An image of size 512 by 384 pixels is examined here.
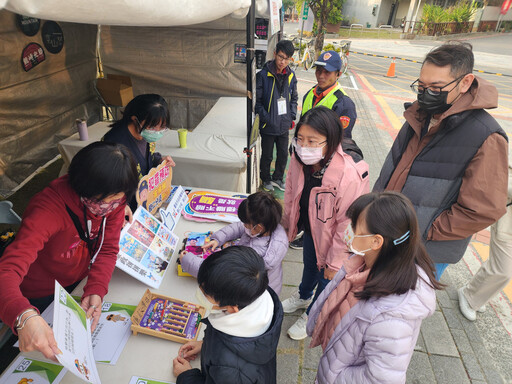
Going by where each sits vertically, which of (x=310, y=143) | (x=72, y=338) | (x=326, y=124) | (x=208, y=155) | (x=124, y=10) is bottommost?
(x=208, y=155)

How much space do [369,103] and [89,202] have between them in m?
9.07

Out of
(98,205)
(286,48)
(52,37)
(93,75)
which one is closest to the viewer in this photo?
(98,205)

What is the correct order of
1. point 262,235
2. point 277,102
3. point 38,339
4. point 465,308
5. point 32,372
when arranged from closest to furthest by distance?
point 38,339
point 32,372
point 262,235
point 465,308
point 277,102

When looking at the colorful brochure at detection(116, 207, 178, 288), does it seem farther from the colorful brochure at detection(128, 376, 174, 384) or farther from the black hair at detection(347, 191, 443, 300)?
the black hair at detection(347, 191, 443, 300)

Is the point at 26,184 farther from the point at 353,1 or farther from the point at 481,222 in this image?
the point at 353,1

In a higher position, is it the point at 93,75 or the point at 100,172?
the point at 100,172

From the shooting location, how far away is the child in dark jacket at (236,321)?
46.4 inches

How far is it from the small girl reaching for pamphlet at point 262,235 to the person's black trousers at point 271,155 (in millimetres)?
2511

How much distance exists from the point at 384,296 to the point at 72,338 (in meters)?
1.21

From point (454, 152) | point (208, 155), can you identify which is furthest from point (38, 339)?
point (208, 155)

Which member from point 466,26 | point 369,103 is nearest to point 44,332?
point 369,103

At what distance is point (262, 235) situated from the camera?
6.44 ft

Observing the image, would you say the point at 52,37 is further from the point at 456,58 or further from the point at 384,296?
the point at 384,296

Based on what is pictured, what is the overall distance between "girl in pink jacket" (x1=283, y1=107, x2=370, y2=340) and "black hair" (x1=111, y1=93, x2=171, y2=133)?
98cm
